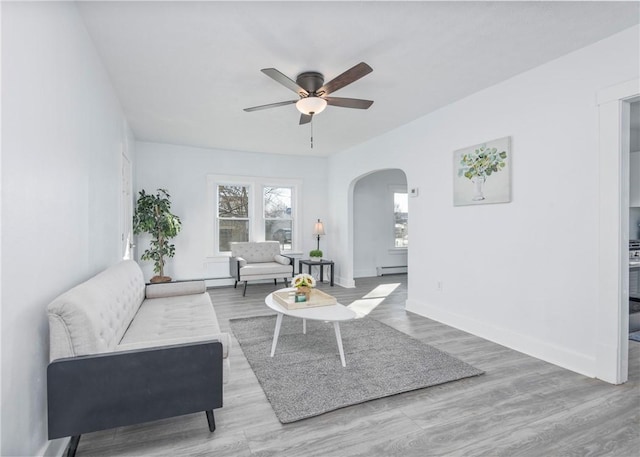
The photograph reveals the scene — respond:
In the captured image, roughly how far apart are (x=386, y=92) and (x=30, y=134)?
10.3ft

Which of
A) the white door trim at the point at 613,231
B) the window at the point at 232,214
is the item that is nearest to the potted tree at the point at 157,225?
the window at the point at 232,214

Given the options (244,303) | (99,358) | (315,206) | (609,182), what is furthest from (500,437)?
(315,206)

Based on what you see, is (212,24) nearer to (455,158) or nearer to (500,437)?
(455,158)

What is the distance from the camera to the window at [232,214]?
661 cm

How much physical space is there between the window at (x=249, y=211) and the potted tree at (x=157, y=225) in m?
0.85

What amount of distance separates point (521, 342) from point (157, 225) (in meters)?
5.25

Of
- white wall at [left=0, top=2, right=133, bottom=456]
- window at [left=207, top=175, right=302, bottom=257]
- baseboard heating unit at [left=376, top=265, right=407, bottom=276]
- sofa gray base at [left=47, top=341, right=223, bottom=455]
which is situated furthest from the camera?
baseboard heating unit at [left=376, top=265, right=407, bottom=276]

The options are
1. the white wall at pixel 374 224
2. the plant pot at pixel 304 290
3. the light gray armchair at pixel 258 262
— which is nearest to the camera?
the plant pot at pixel 304 290

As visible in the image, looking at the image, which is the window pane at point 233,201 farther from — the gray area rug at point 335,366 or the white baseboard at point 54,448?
the white baseboard at point 54,448

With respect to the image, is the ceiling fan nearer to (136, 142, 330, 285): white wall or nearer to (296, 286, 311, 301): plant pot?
(296, 286, 311, 301): plant pot

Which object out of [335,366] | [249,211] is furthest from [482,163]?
[249,211]

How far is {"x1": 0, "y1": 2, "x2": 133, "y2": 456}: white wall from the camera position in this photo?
137 centimetres

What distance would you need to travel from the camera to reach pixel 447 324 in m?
4.07

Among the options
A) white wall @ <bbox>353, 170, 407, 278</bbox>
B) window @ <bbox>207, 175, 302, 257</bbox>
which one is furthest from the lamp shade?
white wall @ <bbox>353, 170, 407, 278</bbox>
